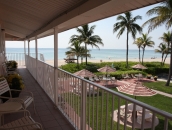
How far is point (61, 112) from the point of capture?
345 centimetres

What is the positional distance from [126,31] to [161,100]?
44.3ft

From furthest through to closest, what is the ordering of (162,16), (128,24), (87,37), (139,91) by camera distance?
(128,24), (87,37), (162,16), (139,91)

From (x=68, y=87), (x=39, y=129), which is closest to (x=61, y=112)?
(x=68, y=87)

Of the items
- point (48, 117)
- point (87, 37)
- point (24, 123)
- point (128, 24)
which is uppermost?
Answer: point (128, 24)

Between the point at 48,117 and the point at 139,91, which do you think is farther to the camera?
the point at 139,91

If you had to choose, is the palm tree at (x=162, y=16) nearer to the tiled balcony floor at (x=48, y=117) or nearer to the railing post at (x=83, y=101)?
the tiled balcony floor at (x=48, y=117)

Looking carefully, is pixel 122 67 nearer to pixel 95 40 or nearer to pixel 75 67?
pixel 95 40

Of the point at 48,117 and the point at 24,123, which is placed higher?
the point at 24,123

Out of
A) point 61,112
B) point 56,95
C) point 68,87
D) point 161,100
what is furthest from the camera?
A: point 161,100

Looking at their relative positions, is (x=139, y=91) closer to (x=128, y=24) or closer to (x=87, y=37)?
(x=87, y=37)

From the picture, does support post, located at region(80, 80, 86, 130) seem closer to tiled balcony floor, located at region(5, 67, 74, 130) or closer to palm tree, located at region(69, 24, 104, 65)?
tiled balcony floor, located at region(5, 67, 74, 130)

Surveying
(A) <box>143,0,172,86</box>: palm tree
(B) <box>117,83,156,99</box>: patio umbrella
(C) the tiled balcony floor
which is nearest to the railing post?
(C) the tiled balcony floor

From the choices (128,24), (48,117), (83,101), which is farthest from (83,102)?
(128,24)

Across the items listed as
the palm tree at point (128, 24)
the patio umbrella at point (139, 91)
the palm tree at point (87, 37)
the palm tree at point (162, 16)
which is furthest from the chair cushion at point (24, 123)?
the palm tree at point (128, 24)
